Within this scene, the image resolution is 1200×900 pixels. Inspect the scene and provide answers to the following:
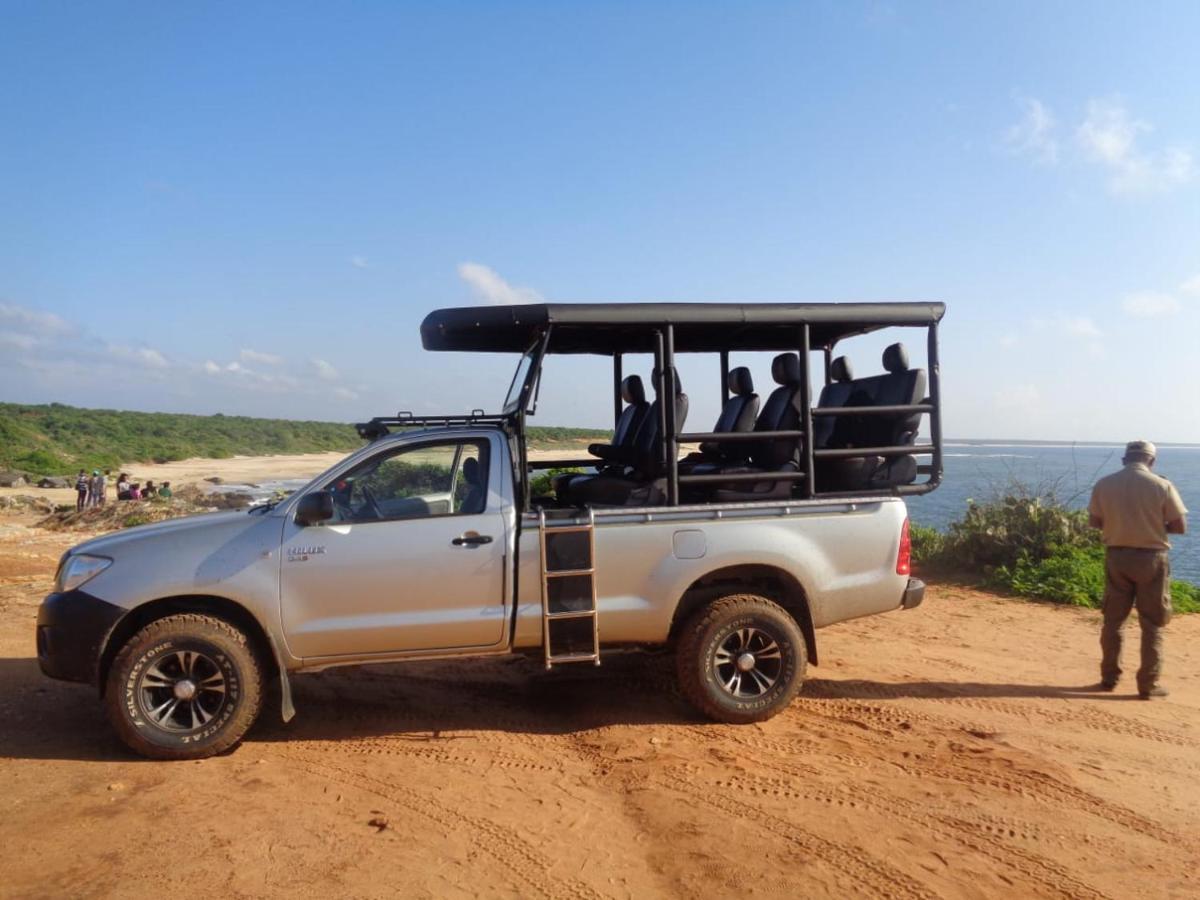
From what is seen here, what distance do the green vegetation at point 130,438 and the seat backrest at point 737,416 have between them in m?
18.5

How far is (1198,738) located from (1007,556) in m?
6.72

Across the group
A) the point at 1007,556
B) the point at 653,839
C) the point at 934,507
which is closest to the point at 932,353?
the point at 653,839

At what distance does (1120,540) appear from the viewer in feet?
22.1

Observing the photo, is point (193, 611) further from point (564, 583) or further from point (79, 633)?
point (564, 583)

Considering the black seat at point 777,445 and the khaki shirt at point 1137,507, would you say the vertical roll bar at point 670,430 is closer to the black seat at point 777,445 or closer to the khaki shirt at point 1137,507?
the black seat at point 777,445

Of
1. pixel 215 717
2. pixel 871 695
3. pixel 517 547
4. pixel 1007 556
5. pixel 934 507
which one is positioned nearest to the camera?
pixel 215 717

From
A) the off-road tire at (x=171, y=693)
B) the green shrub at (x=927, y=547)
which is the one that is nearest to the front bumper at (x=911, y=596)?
the off-road tire at (x=171, y=693)

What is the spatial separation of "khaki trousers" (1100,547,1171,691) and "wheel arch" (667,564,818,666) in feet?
7.95

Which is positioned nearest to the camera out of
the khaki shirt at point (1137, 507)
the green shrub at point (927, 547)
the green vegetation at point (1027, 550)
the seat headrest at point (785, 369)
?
the khaki shirt at point (1137, 507)

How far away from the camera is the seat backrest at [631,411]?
7.74m

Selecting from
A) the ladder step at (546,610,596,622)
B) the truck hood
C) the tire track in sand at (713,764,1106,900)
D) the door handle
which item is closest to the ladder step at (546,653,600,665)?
the ladder step at (546,610,596,622)

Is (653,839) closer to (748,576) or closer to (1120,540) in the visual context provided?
(748,576)

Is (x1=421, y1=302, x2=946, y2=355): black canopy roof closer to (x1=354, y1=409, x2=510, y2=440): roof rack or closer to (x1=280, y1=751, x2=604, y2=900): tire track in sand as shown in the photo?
(x1=354, y1=409, x2=510, y2=440): roof rack

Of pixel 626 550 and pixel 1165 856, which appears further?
pixel 626 550
